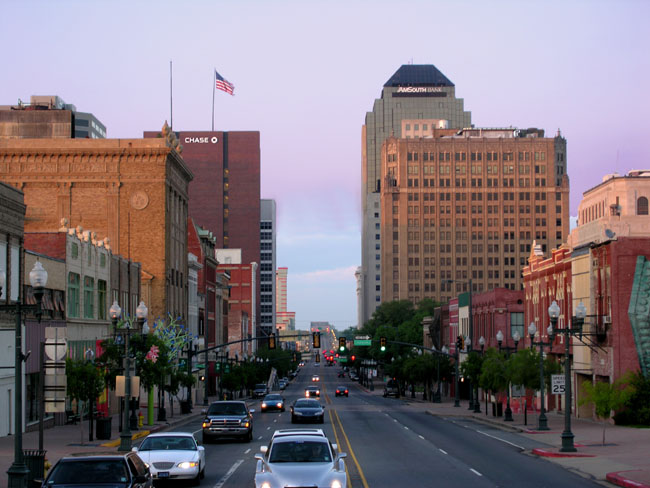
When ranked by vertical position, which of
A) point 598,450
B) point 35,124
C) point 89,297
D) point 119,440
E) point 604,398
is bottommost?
point 119,440

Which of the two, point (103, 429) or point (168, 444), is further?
point (103, 429)

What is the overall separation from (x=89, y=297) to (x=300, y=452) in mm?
42978

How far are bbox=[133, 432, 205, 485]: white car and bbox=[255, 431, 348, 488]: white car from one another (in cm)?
354

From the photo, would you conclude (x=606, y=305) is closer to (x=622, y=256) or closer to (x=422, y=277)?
(x=622, y=256)

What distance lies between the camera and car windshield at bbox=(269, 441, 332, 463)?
20.3 m

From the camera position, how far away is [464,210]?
7446 inches

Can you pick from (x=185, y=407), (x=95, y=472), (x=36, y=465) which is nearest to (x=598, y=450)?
(x=36, y=465)

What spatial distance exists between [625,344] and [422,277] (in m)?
139

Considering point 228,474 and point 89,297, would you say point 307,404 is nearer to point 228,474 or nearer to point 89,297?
point 89,297

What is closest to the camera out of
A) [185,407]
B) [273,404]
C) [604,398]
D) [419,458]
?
[419,458]

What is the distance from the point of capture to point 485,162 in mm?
186750

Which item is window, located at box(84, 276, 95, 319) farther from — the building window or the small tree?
the small tree

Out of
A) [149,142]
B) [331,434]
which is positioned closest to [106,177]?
[149,142]

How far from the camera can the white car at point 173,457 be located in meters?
24.0
